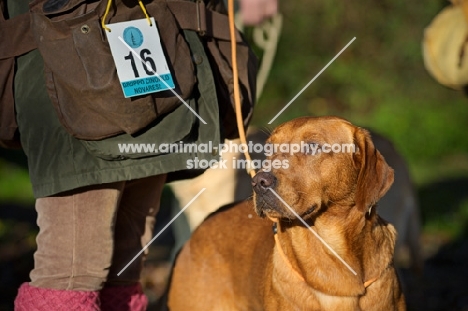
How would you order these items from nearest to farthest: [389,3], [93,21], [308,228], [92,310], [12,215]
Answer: [93,21] → [92,310] → [308,228] → [12,215] → [389,3]

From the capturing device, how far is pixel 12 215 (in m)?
9.13

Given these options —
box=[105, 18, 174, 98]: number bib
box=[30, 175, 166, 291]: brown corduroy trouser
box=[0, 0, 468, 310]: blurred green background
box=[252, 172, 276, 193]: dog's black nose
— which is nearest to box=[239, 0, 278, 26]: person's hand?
box=[105, 18, 174, 98]: number bib

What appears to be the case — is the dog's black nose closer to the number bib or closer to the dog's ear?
the dog's ear

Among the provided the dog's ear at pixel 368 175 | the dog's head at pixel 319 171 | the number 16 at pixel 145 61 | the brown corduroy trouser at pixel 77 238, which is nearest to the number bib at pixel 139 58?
the number 16 at pixel 145 61

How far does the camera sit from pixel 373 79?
1353 centimetres

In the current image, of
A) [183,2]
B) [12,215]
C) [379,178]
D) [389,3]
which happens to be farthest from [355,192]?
[389,3]

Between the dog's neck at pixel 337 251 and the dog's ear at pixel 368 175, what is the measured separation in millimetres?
140

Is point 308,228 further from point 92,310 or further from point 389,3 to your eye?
point 389,3

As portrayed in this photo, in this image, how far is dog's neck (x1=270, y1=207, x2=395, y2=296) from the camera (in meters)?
3.96

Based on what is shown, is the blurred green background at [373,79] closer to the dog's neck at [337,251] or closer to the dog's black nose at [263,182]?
the dog's neck at [337,251]

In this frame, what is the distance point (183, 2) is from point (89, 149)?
84 centimetres

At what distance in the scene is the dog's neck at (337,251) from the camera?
156 inches

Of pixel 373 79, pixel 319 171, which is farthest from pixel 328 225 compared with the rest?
pixel 373 79

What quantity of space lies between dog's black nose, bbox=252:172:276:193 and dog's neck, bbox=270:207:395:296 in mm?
407
